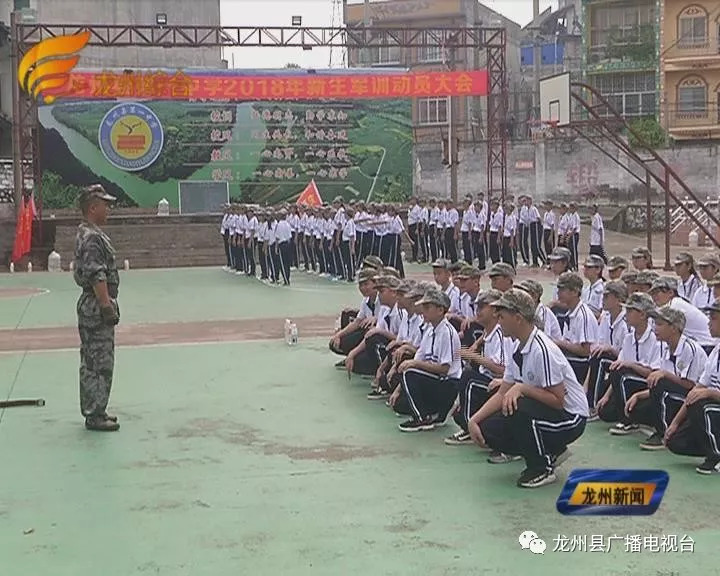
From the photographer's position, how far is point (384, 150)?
2838 cm

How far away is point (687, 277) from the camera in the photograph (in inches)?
316

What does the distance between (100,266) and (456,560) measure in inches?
131

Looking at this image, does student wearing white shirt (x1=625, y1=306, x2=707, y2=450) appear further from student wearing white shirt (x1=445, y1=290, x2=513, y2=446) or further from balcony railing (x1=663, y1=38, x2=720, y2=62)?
balcony railing (x1=663, y1=38, x2=720, y2=62)

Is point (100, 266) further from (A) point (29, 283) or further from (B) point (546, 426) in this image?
(A) point (29, 283)

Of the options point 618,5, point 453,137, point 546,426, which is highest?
point 618,5

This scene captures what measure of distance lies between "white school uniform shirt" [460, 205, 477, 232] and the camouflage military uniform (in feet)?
42.6

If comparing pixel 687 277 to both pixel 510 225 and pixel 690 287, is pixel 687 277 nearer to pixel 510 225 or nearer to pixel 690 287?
pixel 690 287

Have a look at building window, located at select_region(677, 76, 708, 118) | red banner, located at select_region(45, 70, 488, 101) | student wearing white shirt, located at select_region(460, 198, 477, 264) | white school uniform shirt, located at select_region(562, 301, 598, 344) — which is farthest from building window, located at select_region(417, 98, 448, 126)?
white school uniform shirt, located at select_region(562, 301, 598, 344)

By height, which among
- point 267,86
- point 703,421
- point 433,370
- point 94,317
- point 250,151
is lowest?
point 703,421

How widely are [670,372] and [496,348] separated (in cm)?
100

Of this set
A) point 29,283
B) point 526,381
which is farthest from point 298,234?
point 526,381

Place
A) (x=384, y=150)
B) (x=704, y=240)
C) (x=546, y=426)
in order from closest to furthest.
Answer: (x=546, y=426) → (x=704, y=240) → (x=384, y=150)

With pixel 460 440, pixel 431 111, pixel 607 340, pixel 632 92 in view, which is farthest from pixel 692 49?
pixel 460 440

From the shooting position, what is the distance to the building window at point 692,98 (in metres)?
34.2
